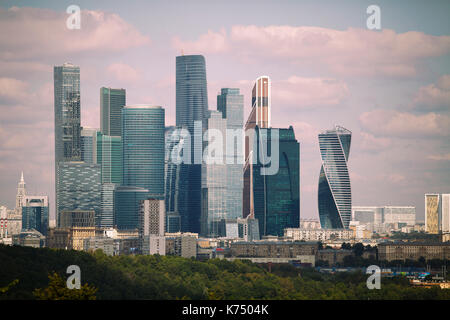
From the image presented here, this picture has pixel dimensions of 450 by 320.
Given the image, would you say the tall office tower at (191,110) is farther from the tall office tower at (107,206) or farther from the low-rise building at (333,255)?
the low-rise building at (333,255)

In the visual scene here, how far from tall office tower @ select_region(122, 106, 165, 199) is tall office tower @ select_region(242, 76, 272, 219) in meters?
15.5

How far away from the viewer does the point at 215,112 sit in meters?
168

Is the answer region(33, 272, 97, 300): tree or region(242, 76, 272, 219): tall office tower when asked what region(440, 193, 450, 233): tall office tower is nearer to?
region(242, 76, 272, 219): tall office tower

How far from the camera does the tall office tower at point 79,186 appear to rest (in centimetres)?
14925

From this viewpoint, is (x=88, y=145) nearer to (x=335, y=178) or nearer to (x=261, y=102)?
(x=261, y=102)

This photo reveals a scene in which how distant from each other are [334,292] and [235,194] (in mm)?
118676

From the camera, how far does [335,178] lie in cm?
14962

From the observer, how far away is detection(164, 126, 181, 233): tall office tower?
16020 cm

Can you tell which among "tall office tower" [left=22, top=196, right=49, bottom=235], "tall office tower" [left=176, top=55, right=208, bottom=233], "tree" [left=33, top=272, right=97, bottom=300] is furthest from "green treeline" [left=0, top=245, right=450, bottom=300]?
"tall office tower" [left=176, top=55, right=208, bottom=233]

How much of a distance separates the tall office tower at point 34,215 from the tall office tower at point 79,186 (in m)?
3.02

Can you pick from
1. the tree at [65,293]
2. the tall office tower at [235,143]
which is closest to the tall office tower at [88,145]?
the tall office tower at [235,143]

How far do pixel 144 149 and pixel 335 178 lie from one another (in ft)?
121
